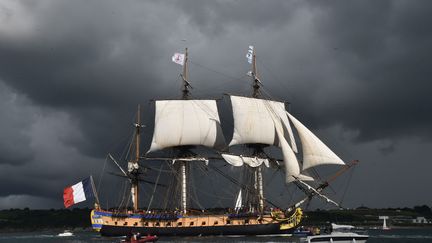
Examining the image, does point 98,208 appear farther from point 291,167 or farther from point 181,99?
point 291,167

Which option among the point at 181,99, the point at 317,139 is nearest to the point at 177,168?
the point at 181,99

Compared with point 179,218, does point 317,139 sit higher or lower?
higher

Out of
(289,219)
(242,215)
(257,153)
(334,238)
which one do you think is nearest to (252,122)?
(257,153)

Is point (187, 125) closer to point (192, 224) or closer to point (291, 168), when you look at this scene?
point (192, 224)

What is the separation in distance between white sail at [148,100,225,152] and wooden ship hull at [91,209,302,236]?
19470mm

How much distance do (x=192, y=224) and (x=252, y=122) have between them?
2847 cm

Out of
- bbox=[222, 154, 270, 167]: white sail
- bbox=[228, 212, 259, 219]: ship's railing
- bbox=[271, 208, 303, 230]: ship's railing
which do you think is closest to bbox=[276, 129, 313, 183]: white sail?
bbox=[271, 208, 303, 230]: ship's railing

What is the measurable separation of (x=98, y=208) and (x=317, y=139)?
161 ft

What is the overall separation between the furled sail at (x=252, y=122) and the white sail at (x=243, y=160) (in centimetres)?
358

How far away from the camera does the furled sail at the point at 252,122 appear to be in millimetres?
125750

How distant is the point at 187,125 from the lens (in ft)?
421

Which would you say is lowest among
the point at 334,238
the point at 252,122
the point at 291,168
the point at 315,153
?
the point at 334,238

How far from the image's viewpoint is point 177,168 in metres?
130

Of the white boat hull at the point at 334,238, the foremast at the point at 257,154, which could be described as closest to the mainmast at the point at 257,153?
the foremast at the point at 257,154
